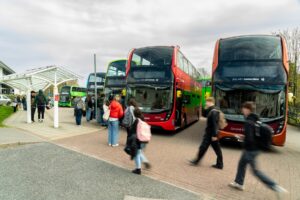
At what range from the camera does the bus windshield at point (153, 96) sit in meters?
10.1

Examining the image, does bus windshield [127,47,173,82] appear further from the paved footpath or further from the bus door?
the paved footpath

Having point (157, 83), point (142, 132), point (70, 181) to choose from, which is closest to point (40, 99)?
point (157, 83)

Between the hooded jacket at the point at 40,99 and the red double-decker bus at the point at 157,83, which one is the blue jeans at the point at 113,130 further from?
the hooded jacket at the point at 40,99

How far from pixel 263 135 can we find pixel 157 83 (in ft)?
21.4

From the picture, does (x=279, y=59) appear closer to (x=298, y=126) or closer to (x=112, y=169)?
(x=112, y=169)

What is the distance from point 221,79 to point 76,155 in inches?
219

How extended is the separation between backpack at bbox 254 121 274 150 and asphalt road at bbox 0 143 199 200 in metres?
1.50

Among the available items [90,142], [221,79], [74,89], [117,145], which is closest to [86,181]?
[117,145]

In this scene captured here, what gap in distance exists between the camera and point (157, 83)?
1020 cm

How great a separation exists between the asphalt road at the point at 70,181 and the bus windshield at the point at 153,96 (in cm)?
480

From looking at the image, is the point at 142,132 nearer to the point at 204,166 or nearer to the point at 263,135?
the point at 204,166

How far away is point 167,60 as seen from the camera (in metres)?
10.3

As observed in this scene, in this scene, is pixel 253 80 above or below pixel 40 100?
above

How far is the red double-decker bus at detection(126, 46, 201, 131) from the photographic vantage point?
10.1 meters
